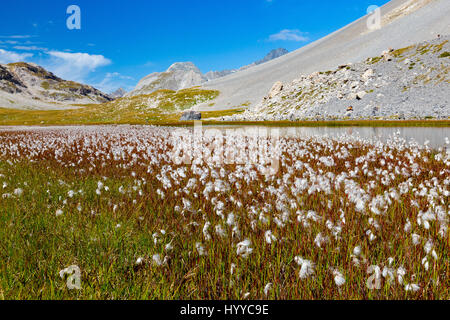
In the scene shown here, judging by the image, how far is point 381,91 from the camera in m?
47.3

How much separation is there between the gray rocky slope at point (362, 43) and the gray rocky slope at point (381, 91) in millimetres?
26086

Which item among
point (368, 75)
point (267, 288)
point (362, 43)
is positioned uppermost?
point (362, 43)

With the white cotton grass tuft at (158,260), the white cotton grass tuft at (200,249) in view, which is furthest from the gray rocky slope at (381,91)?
the white cotton grass tuft at (158,260)

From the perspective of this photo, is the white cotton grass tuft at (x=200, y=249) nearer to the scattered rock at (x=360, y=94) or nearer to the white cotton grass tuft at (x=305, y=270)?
the white cotton grass tuft at (x=305, y=270)

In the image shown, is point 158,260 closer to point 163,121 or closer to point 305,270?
point 305,270

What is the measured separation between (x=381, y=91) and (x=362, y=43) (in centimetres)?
7857

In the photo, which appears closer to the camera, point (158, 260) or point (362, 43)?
point (158, 260)

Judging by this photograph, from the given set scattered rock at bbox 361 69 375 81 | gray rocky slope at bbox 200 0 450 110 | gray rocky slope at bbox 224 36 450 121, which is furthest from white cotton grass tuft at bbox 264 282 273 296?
gray rocky slope at bbox 200 0 450 110

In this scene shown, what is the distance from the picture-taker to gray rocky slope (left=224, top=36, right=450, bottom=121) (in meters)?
39.7

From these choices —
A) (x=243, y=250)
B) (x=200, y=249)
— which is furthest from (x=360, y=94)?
(x=200, y=249)

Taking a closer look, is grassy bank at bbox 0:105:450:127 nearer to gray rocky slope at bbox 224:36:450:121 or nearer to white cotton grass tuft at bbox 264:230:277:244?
gray rocky slope at bbox 224:36:450:121

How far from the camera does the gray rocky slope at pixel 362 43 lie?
279 feet
